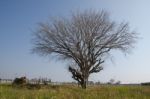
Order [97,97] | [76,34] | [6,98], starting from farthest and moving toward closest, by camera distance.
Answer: [76,34]
[97,97]
[6,98]

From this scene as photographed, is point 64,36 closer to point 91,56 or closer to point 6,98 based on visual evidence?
point 91,56

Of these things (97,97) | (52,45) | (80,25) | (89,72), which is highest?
(80,25)

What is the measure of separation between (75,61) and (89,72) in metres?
2.30

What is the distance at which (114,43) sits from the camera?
128ft

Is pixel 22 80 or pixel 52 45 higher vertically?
pixel 52 45

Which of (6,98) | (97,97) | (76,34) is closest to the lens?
(6,98)

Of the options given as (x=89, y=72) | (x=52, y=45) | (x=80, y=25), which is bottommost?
(x=89, y=72)

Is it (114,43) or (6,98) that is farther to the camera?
(114,43)

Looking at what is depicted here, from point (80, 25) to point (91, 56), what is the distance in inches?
167

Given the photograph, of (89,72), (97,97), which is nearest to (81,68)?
(89,72)

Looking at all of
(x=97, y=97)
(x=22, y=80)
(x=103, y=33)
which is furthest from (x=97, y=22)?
(x=97, y=97)

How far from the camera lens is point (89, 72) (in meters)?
38.5

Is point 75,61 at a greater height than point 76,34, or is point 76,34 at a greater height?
point 76,34

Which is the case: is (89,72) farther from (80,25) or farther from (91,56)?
(80,25)
